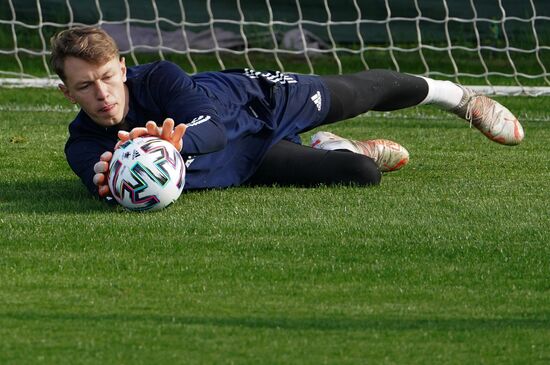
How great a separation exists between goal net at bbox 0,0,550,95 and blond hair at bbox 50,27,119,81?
576 centimetres

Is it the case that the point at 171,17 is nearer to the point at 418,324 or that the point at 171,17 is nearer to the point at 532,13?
the point at 532,13

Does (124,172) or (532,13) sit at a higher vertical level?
(124,172)

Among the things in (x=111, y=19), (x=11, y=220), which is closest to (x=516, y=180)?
(x=11, y=220)

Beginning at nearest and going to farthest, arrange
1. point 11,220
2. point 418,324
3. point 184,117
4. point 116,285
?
point 418,324, point 116,285, point 11,220, point 184,117

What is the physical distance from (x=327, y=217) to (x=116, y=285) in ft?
4.11

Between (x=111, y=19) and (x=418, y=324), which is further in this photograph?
(x=111, y=19)

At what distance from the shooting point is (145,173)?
4820 mm

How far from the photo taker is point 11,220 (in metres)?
4.77

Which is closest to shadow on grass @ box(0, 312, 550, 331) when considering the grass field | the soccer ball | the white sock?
the grass field

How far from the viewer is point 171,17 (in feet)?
37.8

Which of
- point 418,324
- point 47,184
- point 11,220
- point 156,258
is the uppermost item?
point 418,324

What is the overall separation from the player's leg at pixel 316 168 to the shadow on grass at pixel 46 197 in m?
0.86

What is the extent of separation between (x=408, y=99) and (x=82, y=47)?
1939 mm

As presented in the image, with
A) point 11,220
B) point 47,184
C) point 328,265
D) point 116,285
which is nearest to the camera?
point 116,285
